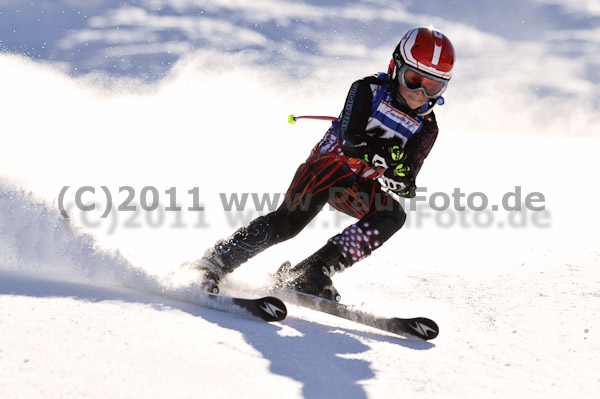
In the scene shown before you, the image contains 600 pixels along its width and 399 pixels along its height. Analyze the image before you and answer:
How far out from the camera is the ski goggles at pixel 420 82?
3.58 metres

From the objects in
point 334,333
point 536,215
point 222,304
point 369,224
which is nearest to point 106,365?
point 222,304

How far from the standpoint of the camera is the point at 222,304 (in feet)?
9.75

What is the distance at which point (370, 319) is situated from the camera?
10.8 ft

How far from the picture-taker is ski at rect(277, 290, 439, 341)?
3.15 meters

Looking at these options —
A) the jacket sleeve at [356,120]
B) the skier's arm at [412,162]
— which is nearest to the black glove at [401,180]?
the skier's arm at [412,162]

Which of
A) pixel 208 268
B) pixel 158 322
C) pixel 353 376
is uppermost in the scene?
pixel 208 268

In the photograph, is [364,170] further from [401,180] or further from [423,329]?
[423,329]

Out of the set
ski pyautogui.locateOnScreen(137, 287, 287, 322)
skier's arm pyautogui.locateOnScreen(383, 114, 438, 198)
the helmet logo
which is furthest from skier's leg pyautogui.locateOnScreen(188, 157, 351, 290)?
the helmet logo

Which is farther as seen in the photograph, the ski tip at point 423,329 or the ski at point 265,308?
the ski tip at point 423,329

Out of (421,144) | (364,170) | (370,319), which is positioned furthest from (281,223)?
(421,144)

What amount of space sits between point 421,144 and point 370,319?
4.18 ft

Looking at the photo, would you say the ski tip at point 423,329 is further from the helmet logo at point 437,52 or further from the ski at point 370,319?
the helmet logo at point 437,52

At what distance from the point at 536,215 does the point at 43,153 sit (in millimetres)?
8394

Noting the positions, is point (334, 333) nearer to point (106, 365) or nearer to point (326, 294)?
point (326, 294)
